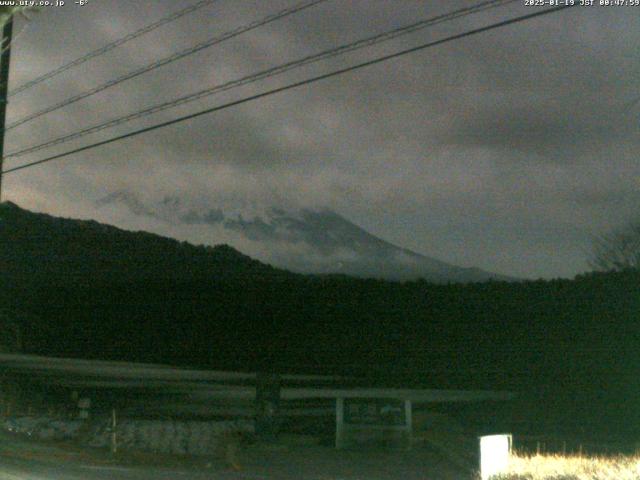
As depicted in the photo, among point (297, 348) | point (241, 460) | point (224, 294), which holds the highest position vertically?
point (224, 294)

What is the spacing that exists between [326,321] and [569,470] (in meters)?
34.8

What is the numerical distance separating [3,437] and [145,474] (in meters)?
6.81

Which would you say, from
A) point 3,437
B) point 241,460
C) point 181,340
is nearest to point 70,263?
point 181,340

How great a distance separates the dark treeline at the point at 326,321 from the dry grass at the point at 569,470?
36.6 ft

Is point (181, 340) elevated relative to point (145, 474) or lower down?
elevated

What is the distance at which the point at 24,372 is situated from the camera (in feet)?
122

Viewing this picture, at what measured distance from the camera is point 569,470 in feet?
36.0

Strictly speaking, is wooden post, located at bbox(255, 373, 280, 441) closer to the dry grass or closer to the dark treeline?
the dry grass

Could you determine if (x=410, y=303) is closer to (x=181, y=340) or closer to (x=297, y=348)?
(x=297, y=348)

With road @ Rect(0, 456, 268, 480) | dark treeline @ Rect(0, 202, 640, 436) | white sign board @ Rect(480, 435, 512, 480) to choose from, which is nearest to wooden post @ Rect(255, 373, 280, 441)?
road @ Rect(0, 456, 268, 480)

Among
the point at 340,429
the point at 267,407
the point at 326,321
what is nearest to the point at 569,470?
the point at 340,429

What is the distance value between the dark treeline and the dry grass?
440 inches

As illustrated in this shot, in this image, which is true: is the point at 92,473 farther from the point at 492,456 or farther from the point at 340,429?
the point at 492,456

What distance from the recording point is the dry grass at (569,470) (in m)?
10.1
